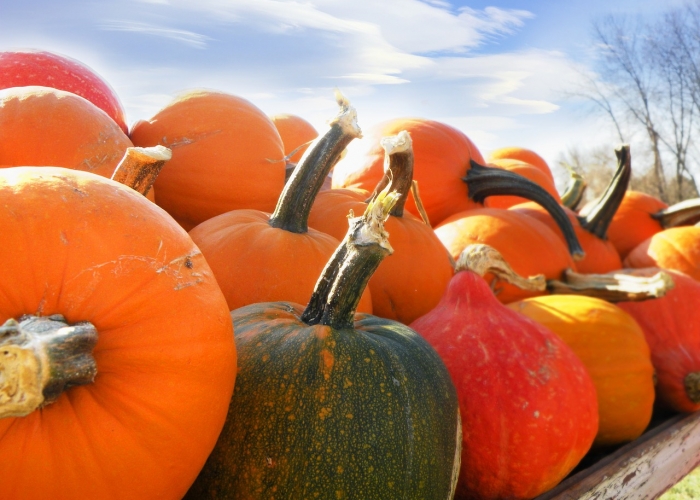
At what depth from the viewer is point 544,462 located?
54.9 inches

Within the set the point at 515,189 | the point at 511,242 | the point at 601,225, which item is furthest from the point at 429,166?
the point at 601,225

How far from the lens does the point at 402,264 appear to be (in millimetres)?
2016

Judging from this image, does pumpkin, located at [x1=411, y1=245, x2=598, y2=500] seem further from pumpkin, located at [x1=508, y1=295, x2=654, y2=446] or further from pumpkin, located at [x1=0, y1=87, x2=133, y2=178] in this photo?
pumpkin, located at [x1=0, y1=87, x2=133, y2=178]

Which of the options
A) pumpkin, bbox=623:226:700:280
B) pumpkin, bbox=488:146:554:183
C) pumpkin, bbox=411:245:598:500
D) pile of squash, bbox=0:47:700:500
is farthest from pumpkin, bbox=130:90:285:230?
pumpkin, bbox=488:146:554:183

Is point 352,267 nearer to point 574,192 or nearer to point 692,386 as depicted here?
point 692,386

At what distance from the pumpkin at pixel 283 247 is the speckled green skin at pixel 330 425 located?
1.56 feet

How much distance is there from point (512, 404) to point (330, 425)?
559mm

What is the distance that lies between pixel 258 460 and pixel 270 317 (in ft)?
1.03

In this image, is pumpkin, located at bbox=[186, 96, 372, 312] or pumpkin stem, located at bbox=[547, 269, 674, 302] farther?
pumpkin stem, located at bbox=[547, 269, 674, 302]

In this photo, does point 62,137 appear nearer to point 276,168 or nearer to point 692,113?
point 276,168

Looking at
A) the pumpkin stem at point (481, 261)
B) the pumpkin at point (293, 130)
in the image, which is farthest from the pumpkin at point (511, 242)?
the pumpkin at point (293, 130)

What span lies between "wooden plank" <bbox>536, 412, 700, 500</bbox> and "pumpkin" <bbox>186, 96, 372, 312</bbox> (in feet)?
2.40

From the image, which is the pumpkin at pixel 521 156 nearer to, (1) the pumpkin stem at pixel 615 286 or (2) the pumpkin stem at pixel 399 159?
(1) the pumpkin stem at pixel 615 286

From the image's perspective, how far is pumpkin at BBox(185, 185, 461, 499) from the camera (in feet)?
3.29
